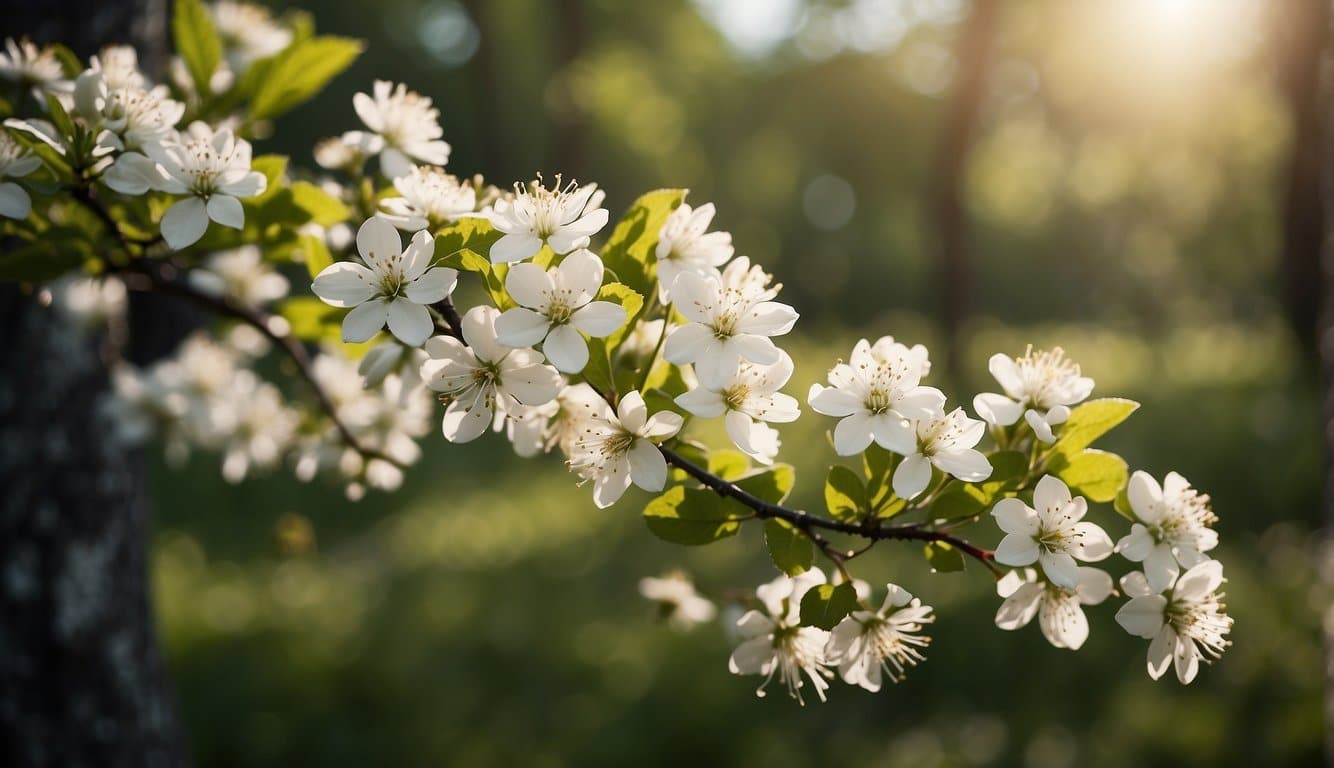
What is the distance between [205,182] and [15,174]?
0.21 meters

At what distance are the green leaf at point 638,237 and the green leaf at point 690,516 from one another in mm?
238

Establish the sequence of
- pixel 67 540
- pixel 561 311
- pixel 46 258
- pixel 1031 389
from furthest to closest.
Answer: pixel 67 540 → pixel 46 258 → pixel 1031 389 → pixel 561 311

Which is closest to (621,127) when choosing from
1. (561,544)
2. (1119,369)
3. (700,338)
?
(1119,369)

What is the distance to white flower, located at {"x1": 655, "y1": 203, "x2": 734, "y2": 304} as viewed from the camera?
113 centimetres

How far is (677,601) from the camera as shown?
1530 millimetres

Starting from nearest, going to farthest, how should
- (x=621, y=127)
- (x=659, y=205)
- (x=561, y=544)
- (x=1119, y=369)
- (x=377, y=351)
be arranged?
(x=659, y=205)
(x=377, y=351)
(x=561, y=544)
(x=1119, y=369)
(x=621, y=127)

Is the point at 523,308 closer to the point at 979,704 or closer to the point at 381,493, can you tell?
the point at 979,704

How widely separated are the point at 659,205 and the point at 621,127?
14.5 m

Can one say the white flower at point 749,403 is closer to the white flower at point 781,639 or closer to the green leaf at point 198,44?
the white flower at point 781,639

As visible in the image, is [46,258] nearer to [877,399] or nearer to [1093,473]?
[877,399]

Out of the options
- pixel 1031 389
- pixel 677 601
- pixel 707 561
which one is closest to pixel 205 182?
pixel 677 601

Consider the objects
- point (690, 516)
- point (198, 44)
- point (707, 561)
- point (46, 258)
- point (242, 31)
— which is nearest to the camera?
point (690, 516)

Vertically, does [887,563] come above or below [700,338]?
below

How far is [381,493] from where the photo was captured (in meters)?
7.46
